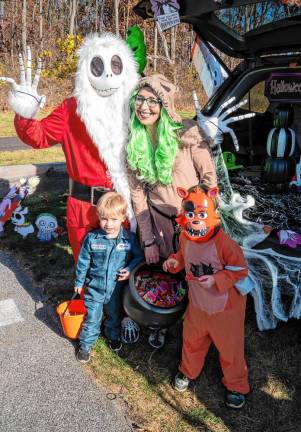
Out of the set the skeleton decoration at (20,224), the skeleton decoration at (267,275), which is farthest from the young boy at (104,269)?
the skeleton decoration at (20,224)

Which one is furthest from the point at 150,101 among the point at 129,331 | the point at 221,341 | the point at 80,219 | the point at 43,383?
the point at 43,383

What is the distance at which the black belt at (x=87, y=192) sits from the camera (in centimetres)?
272

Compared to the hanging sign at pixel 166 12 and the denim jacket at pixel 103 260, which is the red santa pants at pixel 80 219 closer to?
the denim jacket at pixel 103 260

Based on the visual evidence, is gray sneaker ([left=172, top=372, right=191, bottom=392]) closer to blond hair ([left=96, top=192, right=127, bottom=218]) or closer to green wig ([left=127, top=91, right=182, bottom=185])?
blond hair ([left=96, top=192, right=127, bottom=218])

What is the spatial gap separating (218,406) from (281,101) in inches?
89.4

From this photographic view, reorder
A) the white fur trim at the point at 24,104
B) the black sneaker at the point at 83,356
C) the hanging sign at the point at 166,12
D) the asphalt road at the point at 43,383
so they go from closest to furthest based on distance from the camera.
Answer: the asphalt road at the point at 43,383 → the white fur trim at the point at 24,104 → the black sneaker at the point at 83,356 → the hanging sign at the point at 166,12

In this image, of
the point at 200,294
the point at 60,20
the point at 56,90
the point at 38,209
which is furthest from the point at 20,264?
the point at 60,20

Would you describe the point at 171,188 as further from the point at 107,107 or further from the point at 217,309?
the point at 217,309

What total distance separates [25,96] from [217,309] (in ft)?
5.29

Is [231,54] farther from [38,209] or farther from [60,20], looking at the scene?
[60,20]

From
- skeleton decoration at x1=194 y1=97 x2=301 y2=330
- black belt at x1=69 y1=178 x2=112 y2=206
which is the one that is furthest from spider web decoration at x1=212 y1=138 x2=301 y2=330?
black belt at x1=69 y1=178 x2=112 y2=206

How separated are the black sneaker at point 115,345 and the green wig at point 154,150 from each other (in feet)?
3.44

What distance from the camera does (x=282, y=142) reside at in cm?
317

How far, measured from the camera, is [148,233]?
2635 millimetres
